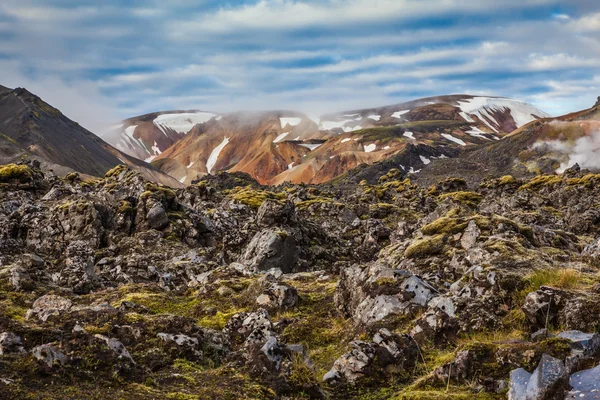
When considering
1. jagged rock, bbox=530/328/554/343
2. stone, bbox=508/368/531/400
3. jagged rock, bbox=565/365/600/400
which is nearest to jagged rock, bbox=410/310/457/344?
jagged rock, bbox=530/328/554/343

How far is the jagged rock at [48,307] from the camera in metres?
16.9

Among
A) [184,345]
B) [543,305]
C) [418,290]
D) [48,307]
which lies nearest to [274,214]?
[48,307]

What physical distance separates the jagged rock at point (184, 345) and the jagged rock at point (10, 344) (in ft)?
11.8

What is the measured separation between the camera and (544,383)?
9.12m

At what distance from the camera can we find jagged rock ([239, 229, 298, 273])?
122 ft

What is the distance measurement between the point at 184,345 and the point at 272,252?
76.5ft

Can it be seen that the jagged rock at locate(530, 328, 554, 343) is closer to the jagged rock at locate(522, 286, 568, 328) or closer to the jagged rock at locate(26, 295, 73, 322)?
the jagged rock at locate(522, 286, 568, 328)

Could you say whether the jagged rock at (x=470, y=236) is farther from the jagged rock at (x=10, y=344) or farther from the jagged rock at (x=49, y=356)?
the jagged rock at (x=10, y=344)

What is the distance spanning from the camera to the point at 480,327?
1387 cm

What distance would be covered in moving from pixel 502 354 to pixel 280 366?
206 inches

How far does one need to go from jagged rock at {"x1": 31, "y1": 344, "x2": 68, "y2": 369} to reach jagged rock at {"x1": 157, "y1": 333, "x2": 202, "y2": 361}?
11.4 feet

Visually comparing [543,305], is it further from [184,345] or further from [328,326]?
[184,345]

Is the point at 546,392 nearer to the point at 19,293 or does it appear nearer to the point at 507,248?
the point at 507,248

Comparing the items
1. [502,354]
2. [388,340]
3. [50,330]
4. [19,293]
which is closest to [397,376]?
[388,340]
